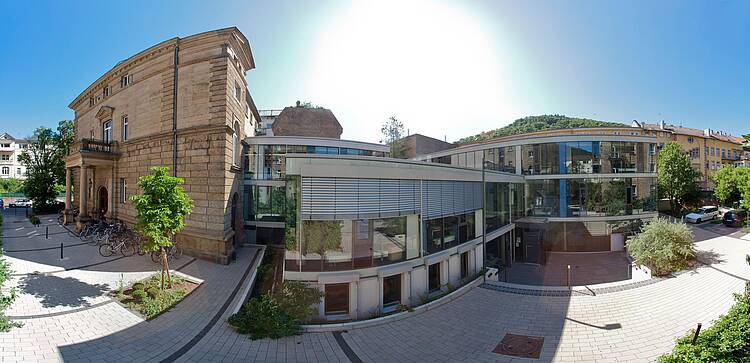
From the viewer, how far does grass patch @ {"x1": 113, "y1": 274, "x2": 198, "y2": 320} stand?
29.6ft

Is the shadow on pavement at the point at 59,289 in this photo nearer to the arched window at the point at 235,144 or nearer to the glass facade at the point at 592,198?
the arched window at the point at 235,144

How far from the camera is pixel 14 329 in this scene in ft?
24.0

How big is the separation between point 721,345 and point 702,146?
57.1 metres

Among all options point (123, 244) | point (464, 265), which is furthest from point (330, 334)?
point (123, 244)

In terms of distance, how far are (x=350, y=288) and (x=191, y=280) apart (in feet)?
22.4

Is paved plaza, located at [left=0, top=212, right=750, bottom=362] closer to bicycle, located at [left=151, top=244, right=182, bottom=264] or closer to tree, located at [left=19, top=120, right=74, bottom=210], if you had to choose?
bicycle, located at [left=151, top=244, right=182, bottom=264]

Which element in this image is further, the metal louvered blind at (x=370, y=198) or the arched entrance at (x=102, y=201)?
the arched entrance at (x=102, y=201)

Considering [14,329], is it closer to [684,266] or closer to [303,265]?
[303,265]

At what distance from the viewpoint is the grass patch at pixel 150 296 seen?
9.02 metres

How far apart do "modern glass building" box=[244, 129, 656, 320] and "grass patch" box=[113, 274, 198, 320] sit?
4.02m

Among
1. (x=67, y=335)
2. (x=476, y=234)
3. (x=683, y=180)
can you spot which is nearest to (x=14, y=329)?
(x=67, y=335)

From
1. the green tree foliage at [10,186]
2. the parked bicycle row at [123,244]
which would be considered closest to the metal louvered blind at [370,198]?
the parked bicycle row at [123,244]

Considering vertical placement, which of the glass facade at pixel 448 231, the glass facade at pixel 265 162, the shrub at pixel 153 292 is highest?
the glass facade at pixel 265 162

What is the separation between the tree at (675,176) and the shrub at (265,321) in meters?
43.0
